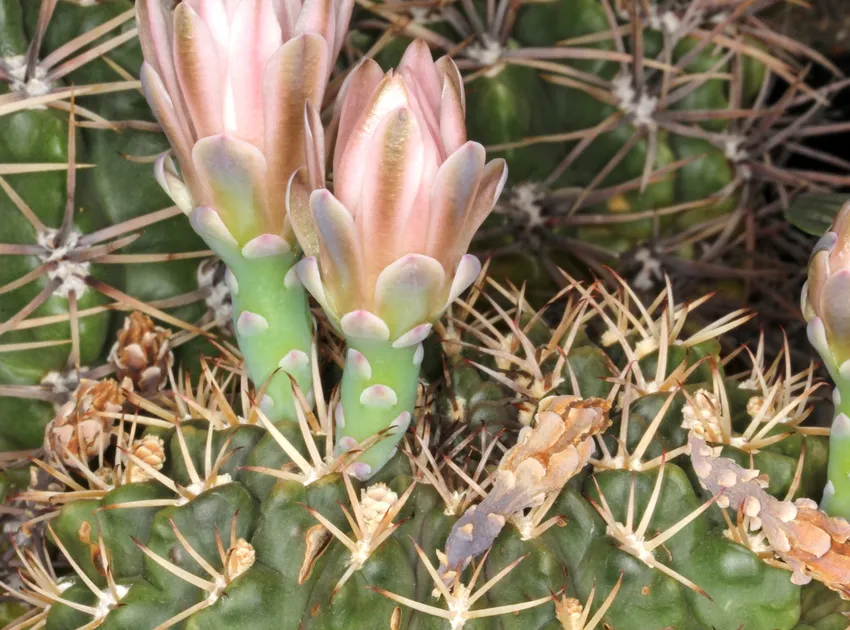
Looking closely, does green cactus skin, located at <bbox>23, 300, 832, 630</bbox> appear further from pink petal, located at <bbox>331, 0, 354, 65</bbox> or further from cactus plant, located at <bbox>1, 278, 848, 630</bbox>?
pink petal, located at <bbox>331, 0, 354, 65</bbox>

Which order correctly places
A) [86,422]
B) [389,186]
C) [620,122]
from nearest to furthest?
1. [389,186]
2. [86,422]
3. [620,122]

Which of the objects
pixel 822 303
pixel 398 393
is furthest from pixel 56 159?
pixel 822 303

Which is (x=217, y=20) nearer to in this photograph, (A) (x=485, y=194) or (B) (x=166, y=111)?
(B) (x=166, y=111)

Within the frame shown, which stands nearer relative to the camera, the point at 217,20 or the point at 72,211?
the point at 217,20

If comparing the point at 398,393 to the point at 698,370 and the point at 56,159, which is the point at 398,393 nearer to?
the point at 698,370

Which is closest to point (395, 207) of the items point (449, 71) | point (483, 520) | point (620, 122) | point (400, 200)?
point (400, 200)
